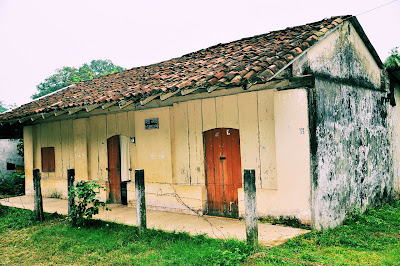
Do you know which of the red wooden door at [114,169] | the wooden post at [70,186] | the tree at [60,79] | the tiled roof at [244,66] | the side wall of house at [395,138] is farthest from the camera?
the tree at [60,79]

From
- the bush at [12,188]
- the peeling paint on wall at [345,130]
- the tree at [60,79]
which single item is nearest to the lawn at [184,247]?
the peeling paint on wall at [345,130]

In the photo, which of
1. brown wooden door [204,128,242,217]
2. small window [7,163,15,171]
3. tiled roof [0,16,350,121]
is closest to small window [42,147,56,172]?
tiled roof [0,16,350,121]

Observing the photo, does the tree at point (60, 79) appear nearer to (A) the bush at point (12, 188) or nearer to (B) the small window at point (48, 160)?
(A) the bush at point (12, 188)

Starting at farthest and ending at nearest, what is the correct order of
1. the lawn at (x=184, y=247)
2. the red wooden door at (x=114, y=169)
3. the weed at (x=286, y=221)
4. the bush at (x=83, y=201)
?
the red wooden door at (x=114, y=169) → the bush at (x=83, y=201) → the weed at (x=286, y=221) → the lawn at (x=184, y=247)

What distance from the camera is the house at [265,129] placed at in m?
6.60

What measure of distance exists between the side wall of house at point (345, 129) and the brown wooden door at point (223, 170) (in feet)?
6.14

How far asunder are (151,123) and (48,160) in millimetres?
5775

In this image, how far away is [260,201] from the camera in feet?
23.5

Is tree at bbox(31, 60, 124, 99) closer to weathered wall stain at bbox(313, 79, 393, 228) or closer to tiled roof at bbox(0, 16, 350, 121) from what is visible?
tiled roof at bbox(0, 16, 350, 121)

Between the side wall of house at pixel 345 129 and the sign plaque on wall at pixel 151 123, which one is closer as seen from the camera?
the side wall of house at pixel 345 129

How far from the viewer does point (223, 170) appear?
317 inches

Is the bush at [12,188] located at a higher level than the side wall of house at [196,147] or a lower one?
lower

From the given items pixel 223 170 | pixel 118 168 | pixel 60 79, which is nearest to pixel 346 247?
pixel 223 170

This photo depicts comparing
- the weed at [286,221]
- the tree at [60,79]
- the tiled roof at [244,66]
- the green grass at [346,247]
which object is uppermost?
the tree at [60,79]
